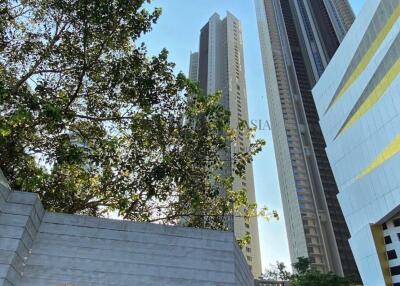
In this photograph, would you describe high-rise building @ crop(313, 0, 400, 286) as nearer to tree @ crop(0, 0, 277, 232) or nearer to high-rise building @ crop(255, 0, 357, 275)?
tree @ crop(0, 0, 277, 232)

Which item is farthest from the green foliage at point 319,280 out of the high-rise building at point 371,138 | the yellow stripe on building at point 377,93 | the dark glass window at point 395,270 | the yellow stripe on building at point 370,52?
the yellow stripe on building at point 370,52

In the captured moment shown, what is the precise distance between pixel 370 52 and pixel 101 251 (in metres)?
35.5

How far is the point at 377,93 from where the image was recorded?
33.1 metres

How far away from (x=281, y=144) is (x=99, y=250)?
3389 inches

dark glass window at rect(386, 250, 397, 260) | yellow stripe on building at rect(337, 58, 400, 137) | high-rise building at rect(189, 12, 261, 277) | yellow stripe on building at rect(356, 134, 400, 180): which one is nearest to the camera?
yellow stripe on building at rect(356, 134, 400, 180)

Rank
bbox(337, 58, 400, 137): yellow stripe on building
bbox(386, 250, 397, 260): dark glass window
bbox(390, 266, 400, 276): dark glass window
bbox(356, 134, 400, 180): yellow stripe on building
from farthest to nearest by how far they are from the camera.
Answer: bbox(386, 250, 397, 260): dark glass window → bbox(390, 266, 400, 276): dark glass window → bbox(337, 58, 400, 137): yellow stripe on building → bbox(356, 134, 400, 180): yellow stripe on building

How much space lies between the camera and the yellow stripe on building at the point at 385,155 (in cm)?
2988

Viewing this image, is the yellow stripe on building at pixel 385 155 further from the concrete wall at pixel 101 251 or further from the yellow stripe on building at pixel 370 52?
the concrete wall at pixel 101 251

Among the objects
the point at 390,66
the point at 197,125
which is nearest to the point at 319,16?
the point at 390,66

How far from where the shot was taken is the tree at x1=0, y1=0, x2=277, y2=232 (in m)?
7.80

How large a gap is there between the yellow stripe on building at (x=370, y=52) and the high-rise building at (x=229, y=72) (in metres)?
25.1

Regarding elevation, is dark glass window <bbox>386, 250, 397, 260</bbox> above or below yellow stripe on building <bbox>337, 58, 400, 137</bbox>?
below

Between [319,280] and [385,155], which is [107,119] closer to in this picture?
[385,155]

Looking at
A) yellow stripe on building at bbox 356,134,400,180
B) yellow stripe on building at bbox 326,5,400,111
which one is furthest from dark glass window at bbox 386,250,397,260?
yellow stripe on building at bbox 326,5,400,111
